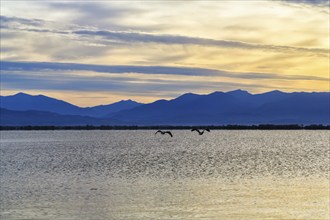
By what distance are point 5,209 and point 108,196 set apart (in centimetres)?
816

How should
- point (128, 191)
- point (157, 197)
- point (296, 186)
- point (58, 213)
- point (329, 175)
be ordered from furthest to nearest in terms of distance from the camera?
point (329, 175) → point (296, 186) → point (128, 191) → point (157, 197) → point (58, 213)

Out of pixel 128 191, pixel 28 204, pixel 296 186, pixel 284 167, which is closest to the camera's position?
pixel 28 204

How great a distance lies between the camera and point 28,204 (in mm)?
38938

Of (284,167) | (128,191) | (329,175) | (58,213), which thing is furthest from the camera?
(284,167)

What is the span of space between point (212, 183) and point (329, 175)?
1389 centimetres

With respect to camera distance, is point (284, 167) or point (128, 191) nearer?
point (128, 191)

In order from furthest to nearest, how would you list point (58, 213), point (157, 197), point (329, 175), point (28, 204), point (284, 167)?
point (284, 167) → point (329, 175) → point (157, 197) → point (28, 204) → point (58, 213)

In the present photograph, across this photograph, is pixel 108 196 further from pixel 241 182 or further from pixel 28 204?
pixel 241 182

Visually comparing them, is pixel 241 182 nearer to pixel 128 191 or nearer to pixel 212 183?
pixel 212 183

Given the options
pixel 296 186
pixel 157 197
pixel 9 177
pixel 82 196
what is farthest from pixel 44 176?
pixel 296 186

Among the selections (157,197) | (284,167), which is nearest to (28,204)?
(157,197)

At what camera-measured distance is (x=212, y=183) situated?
50.5 meters

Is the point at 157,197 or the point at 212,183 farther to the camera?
the point at 212,183

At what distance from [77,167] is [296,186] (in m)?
30.4
